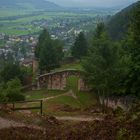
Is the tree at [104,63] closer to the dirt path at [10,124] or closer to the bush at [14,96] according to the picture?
the bush at [14,96]

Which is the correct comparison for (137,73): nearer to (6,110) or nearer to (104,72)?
(104,72)

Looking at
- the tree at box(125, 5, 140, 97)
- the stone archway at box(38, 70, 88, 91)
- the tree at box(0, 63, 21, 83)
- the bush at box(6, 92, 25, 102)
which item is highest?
the tree at box(125, 5, 140, 97)

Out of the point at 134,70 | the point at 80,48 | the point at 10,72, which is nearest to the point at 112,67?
the point at 134,70

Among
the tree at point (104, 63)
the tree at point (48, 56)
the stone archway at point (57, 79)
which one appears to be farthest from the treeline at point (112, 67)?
the tree at point (48, 56)

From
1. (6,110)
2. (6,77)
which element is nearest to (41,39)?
(6,77)

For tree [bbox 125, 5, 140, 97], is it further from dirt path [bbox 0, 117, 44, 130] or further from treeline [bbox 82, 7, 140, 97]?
dirt path [bbox 0, 117, 44, 130]

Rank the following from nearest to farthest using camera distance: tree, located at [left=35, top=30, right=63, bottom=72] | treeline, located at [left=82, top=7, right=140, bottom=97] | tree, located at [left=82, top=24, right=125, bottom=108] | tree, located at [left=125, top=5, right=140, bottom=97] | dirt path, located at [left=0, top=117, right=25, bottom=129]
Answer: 1. dirt path, located at [left=0, top=117, right=25, bottom=129]
2. tree, located at [left=125, top=5, right=140, bottom=97]
3. treeline, located at [left=82, top=7, right=140, bottom=97]
4. tree, located at [left=82, top=24, right=125, bottom=108]
5. tree, located at [left=35, top=30, right=63, bottom=72]

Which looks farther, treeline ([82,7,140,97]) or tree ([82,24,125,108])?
tree ([82,24,125,108])

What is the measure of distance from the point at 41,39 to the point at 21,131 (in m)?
61.2

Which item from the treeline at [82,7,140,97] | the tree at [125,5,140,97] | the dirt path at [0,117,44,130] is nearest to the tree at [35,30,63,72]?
the treeline at [82,7,140,97]

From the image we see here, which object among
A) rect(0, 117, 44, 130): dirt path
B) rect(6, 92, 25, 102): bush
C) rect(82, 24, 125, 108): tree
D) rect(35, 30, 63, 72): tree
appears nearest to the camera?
rect(0, 117, 44, 130): dirt path

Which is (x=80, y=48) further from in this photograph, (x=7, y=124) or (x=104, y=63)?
(x=7, y=124)

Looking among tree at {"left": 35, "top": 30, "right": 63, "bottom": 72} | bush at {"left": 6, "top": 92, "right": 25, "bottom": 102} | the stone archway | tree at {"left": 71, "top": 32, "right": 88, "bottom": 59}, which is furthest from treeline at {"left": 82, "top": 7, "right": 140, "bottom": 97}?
tree at {"left": 71, "top": 32, "right": 88, "bottom": 59}

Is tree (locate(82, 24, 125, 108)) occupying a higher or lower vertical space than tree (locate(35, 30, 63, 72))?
higher
